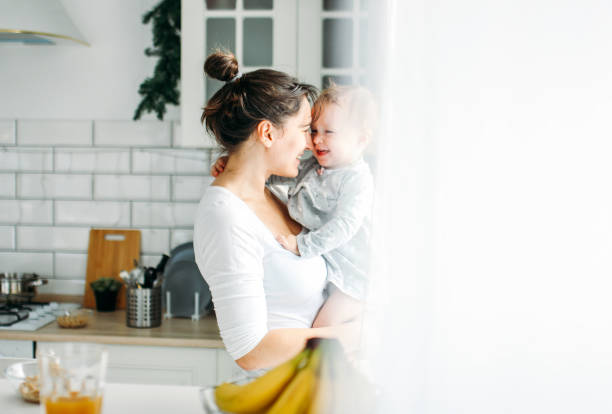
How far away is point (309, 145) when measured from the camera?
108 cm

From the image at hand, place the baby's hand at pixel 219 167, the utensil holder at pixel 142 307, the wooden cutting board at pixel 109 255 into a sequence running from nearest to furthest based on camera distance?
the baby's hand at pixel 219 167
the utensil holder at pixel 142 307
the wooden cutting board at pixel 109 255

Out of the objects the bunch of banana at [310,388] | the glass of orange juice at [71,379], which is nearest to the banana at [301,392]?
the bunch of banana at [310,388]

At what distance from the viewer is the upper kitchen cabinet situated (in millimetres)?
1793

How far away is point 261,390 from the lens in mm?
638

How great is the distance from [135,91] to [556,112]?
204 cm

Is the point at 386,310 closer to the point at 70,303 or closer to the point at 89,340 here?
the point at 89,340

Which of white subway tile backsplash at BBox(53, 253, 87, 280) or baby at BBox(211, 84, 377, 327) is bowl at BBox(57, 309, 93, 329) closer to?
white subway tile backsplash at BBox(53, 253, 87, 280)

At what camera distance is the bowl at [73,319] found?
184 cm

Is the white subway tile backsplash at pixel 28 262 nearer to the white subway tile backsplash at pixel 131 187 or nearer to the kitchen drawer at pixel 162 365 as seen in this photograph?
the white subway tile backsplash at pixel 131 187

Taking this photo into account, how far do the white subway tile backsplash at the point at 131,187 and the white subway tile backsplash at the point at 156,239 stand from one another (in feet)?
0.45

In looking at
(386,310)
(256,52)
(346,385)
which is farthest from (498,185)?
(256,52)

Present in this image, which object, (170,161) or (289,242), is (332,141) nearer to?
(289,242)

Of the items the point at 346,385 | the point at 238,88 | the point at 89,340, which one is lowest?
the point at 89,340

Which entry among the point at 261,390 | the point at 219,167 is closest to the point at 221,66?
the point at 219,167
